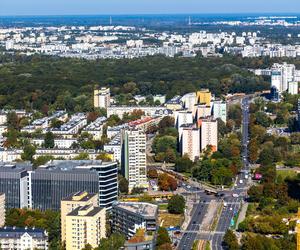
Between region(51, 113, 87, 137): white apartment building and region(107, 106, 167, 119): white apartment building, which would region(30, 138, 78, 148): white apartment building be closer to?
region(51, 113, 87, 137): white apartment building

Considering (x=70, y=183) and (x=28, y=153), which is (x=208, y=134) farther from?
(x=70, y=183)

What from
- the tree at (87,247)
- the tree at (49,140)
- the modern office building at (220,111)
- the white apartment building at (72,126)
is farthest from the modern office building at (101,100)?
the tree at (87,247)

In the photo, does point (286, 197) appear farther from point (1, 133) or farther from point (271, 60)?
point (271, 60)

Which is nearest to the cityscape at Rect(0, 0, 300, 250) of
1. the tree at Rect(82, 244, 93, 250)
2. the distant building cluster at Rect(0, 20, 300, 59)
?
the tree at Rect(82, 244, 93, 250)

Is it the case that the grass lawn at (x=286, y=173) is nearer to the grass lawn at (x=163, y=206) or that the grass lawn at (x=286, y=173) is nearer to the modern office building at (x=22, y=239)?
the grass lawn at (x=163, y=206)

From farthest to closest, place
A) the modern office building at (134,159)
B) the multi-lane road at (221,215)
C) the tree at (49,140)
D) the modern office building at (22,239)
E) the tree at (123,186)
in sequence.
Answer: the tree at (49,140) < the modern office building at (134,159) < the tree at (123,186) < the multi-lane road at (221,215) < the modern office building at (22,239)

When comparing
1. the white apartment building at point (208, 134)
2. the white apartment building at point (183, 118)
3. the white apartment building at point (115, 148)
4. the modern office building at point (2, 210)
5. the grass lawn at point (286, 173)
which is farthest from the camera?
the white apartment building at point (183, 118)

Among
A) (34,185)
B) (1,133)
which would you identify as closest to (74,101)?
(1,133)

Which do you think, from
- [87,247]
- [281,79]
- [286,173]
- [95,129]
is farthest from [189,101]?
[87,247]
